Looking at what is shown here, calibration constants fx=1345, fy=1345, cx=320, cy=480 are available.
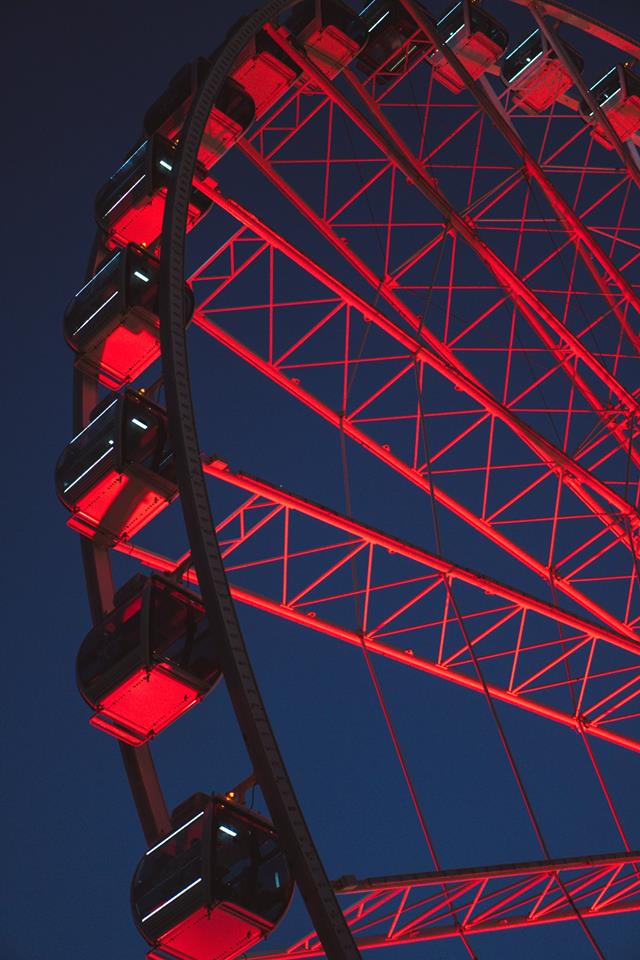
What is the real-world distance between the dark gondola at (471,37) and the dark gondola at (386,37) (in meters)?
1.11

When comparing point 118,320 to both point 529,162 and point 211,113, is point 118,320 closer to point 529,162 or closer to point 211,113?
point 211,113

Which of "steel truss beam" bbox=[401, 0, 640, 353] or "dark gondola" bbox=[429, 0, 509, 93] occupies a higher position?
"dark gondola" bbox=[429, 0, 509, 93]

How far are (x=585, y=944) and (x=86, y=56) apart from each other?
115 feet

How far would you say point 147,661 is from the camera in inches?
329

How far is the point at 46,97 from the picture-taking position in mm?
36938

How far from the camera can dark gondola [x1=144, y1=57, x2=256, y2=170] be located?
12.7 m

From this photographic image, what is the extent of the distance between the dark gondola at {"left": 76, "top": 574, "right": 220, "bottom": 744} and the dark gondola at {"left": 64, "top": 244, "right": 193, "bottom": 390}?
2660 mm

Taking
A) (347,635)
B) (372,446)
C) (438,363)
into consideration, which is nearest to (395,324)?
(438,363)

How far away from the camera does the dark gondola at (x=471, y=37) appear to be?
1755cm

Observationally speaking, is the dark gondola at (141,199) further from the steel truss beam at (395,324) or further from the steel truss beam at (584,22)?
the steel truss beam at (584,22)

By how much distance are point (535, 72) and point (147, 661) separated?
513 inches

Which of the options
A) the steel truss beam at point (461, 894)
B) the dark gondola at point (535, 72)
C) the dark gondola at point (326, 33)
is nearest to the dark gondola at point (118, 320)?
→ the steel truss beam at point (461, 894)

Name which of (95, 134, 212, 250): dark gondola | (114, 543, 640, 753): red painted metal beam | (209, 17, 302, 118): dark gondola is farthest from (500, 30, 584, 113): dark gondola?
(114, 543, 640, 753): red painted metal beam

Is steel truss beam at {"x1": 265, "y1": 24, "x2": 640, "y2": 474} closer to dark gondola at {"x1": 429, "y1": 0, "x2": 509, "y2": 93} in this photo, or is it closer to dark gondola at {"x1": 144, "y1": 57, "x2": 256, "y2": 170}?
dark gondola at {"x1": 144, "y1": 57, "x2": 256, "y2": 170}
